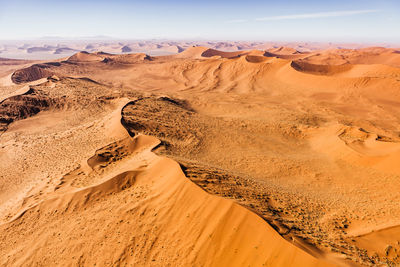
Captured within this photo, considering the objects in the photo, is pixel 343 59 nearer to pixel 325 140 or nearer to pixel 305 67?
pixel 305 67

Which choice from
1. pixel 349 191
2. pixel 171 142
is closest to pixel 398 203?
pixel 349 191

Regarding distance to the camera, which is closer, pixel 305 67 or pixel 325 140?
pixel 325 140

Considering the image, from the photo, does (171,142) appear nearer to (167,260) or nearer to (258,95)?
(167,260)

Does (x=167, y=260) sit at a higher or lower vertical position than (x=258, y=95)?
higher

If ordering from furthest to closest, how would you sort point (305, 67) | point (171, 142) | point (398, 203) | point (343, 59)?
point (343, 59) < point (305, 67) < point (171, 142) < point (398, 203)

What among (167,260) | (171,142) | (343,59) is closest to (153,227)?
(167,260)

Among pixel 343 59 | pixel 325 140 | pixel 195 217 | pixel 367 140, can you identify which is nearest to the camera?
pixel 195 217
